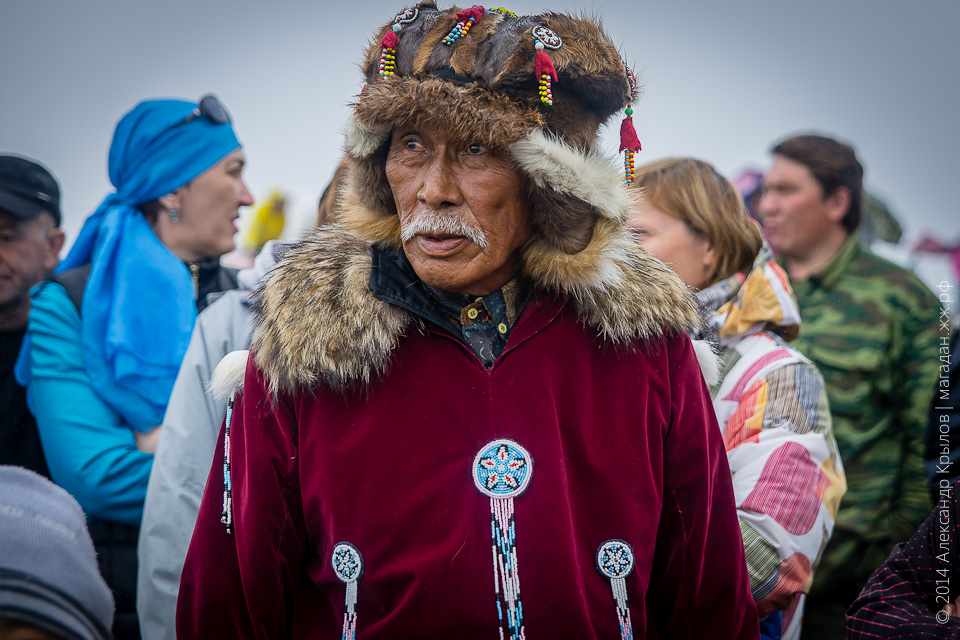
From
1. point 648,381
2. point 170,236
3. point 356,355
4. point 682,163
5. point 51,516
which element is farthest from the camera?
point 170,236

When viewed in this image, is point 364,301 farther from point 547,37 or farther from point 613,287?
point 547,37

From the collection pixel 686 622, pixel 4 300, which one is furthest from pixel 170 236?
pixel 686 622

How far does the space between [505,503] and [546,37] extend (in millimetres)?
1048

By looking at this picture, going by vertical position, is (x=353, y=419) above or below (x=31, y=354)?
above

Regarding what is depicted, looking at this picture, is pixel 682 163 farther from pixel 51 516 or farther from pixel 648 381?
pixel 51 516

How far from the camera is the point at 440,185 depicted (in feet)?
5.84

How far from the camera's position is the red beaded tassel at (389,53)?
5.91ft

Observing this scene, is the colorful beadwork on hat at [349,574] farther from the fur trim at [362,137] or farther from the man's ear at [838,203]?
the man's ear at [838,203]

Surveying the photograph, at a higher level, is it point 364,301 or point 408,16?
point 408,16

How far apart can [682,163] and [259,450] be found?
184 cm

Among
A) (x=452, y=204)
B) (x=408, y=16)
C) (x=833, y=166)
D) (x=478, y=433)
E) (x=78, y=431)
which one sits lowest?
(x=78, y=431)

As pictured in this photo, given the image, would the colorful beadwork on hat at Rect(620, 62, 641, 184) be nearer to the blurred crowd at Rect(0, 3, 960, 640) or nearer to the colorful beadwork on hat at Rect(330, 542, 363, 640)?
the blurred crowd at Rect(0, 3, 960, 640)

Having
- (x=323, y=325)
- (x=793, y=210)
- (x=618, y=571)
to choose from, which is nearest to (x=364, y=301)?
(x=323, y=325)

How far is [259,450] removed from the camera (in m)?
1.77
